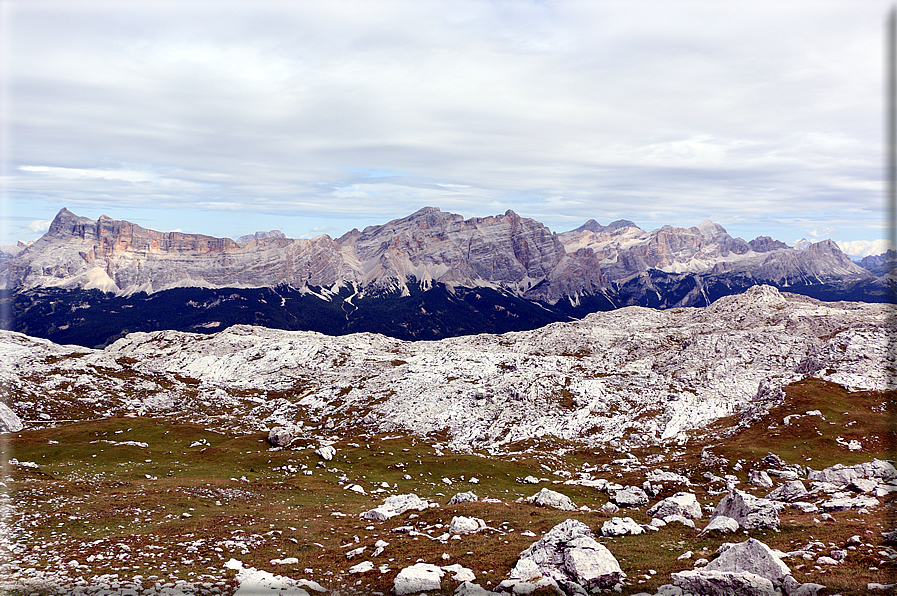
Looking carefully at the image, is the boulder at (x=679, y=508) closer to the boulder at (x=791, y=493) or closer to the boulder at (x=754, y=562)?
the boulder at (x=791, y=493)

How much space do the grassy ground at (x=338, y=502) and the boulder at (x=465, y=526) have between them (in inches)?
35.8

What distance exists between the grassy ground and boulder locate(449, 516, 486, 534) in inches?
35.8

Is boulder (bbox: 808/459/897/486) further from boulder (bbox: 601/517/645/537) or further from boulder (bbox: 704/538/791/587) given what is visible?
boulder (bbox: 704/538/791/587)

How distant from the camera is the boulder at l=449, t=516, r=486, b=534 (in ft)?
117

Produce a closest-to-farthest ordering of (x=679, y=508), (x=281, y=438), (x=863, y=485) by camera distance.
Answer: (x=679, y=508) < (x=863, y=485) < (x=281, y=438)

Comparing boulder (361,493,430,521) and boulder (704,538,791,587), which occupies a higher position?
boulder (704,538,791,587)

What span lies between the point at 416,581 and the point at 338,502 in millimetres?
35340

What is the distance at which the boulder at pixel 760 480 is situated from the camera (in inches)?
2480

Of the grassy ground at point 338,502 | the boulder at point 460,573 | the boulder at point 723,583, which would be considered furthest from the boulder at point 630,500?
the boulder at point 460,573

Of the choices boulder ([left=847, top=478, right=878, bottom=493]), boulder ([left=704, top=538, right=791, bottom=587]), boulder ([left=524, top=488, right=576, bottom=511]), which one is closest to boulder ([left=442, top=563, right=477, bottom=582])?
boulder ([left=704, top=538, right=791, bottom=587])

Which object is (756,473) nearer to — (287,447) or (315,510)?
(315,510)

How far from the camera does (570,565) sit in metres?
23.9

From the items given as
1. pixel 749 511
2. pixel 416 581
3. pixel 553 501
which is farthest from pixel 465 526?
pixel 749 511

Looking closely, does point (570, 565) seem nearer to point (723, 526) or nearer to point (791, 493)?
point (723, 526)
